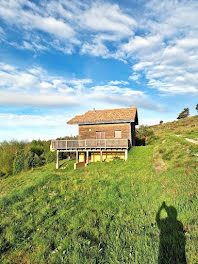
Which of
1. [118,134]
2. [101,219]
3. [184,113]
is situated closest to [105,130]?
[118,134]

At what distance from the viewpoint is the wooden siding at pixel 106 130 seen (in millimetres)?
20781

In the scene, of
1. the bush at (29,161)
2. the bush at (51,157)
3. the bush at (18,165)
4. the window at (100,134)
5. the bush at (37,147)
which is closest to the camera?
the window at (100,134)

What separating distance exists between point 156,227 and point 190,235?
1.32 meters

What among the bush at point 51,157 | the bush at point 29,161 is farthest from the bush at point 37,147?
the bush at point 51,157

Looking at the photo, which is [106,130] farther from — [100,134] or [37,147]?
[37,147]

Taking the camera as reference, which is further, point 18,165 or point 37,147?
point 37,147

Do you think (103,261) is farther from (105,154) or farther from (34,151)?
(34,151)

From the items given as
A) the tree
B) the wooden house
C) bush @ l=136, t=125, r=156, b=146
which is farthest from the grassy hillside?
the tree

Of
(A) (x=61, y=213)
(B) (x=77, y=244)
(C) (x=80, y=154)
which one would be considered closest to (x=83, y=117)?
(C) (x=80, y=154)

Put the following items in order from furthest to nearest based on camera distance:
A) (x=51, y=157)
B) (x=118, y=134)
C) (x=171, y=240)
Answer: (x=51, y=157) < (x=118, y=134) < (x=171, y=240)

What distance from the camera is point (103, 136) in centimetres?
2175

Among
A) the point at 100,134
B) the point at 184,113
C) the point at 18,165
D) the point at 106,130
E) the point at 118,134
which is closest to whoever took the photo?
the point at 118,134

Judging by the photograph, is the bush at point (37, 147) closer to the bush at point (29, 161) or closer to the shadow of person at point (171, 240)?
the bush at point (29, 161)

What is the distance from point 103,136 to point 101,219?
14.1 m
